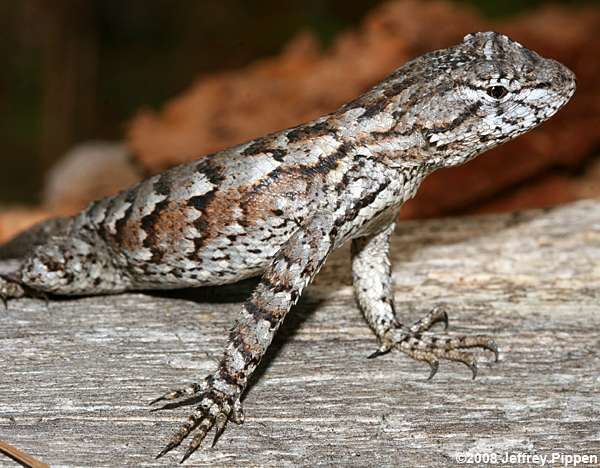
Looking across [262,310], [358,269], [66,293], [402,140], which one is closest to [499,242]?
[358,269]

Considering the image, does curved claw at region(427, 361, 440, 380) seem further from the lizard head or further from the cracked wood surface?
the lizard head

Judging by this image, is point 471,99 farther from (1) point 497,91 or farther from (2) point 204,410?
(2) point 204,410

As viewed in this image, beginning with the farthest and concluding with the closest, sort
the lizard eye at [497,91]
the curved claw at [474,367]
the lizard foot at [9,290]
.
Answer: the lizard foot at [9,290] < the curved claw at [474,367] < the lizard eye at [497,91]

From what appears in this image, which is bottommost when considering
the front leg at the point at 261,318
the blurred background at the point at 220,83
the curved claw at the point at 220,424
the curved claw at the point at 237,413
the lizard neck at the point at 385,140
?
the curved claw at the point at 220,424

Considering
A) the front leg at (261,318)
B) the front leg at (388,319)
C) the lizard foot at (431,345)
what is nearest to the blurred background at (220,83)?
the front leg at (388,319)

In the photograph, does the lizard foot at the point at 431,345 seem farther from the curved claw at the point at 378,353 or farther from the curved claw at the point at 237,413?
the curved claw at the point at 237,413

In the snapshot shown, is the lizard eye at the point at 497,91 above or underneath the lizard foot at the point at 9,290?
above

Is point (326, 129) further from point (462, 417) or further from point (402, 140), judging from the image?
point (462, 417)
